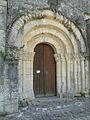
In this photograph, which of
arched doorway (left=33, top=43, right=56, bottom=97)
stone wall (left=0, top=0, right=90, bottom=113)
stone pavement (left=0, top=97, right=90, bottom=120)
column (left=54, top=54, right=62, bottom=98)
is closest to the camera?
stone pavement (left=0, top=97, right=90, bottom=120)

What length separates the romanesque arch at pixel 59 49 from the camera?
6.93m

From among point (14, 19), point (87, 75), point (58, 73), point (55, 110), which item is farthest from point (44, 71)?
point (14, 19)

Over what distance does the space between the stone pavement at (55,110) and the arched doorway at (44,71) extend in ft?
3.07

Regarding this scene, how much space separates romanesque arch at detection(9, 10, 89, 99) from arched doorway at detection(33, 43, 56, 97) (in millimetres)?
243

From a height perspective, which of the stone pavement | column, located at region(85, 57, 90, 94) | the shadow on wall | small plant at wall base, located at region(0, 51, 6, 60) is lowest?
the stone pavement

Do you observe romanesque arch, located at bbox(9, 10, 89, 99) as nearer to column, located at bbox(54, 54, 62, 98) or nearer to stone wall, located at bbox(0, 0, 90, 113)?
column, located at bbox(54, 54, 62, 98)

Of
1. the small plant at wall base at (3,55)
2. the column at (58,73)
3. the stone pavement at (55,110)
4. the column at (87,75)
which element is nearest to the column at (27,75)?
the stone pavement at (55,110)

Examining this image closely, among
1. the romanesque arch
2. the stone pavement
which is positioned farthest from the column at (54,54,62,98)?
the stone pavement

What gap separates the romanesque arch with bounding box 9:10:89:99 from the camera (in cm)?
693

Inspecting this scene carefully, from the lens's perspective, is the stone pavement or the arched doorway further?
the arched doorway

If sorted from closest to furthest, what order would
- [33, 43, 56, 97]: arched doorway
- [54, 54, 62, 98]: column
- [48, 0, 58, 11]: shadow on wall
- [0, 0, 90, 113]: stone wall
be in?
1. [0, 0, 90, 113]: stone wall
2. [48, 0, 58, 11]: shadow on wall
3. [33, 43, 56, 97]: arched doorway
4. [54, 54, 62, 98]: column

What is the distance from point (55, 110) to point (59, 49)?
2828 mm

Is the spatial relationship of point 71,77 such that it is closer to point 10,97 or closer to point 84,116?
point 84,116

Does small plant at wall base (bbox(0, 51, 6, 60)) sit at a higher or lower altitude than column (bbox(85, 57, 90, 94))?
higher
